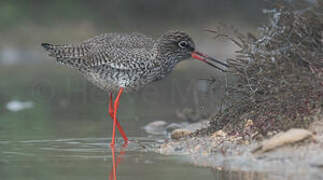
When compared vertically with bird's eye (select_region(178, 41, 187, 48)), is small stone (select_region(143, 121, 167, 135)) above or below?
below

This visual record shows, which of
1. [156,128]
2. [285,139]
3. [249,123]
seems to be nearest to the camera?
[285,139]

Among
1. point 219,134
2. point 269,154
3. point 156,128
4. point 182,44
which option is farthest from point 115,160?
point 156,128

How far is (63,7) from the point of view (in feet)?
69.2

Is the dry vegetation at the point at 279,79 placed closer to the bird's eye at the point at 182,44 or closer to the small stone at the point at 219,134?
the small stone at the point at 219,134

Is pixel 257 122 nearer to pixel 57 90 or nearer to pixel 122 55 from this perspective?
pixel 122 55

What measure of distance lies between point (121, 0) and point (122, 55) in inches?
537

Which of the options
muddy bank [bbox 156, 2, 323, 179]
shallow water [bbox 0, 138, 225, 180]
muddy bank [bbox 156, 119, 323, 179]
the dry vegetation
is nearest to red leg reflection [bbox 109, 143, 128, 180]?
shallow water [bbox 0, 138, 225, 180]

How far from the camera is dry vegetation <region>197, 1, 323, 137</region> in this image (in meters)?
6.61

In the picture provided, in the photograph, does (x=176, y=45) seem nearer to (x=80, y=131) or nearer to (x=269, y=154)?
(x=80, y=131)

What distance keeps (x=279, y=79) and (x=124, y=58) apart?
2.14m

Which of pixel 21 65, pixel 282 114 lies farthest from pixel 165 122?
pixel 21 65

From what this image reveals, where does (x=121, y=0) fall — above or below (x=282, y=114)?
above

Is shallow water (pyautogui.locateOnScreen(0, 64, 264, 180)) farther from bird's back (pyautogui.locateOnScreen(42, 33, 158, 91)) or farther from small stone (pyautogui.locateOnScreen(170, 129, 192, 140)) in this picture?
bird's back (pyautogui.locateOnScreen(42, 33, 158, 91))

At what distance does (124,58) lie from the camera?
816 cm
